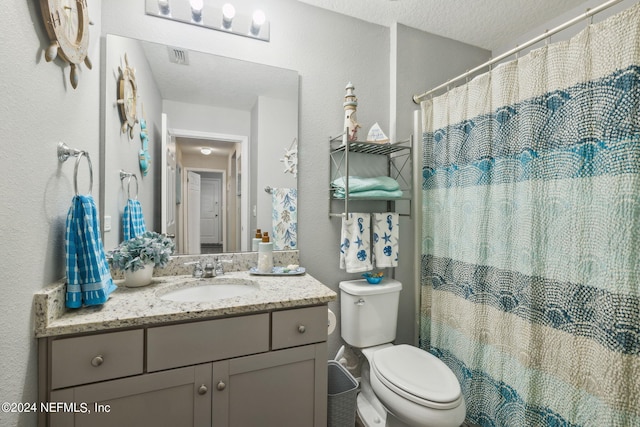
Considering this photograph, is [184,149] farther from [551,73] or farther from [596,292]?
[596,292]

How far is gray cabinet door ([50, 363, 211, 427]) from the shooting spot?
2.86ft

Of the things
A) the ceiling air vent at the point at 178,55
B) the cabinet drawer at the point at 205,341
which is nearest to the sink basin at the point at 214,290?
the cabinet drawer at the point at 205,341

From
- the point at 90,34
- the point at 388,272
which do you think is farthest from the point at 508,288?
the point at 90,34

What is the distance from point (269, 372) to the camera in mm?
1104

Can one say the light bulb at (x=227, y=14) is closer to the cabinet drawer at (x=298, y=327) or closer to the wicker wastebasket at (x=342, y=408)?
the cabinet drawer at (x=298, y=327)

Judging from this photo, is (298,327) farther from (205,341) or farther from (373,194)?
(373,194)

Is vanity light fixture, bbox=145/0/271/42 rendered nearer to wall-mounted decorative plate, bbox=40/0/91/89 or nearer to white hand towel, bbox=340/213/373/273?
wall-mounted decorative plate, bbox=40/0/91/89

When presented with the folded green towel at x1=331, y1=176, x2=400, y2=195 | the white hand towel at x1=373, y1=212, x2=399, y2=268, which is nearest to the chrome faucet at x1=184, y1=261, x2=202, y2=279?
the folded green towel at x1=331, y1=176, x2=400, y2=195

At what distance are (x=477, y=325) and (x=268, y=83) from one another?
1.76 m

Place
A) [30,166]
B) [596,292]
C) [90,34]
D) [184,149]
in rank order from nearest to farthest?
[30,166] < [596,292] < [90,34] < [184,149]

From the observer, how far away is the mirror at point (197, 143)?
1344 mm

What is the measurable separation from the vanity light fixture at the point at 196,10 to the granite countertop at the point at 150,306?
133 cm

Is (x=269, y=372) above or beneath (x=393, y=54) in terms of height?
beneath

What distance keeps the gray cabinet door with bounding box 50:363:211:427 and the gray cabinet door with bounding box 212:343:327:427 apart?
0.06 m
